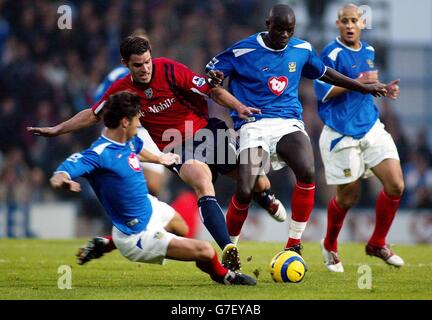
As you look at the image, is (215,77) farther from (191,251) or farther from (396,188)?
(396,188)

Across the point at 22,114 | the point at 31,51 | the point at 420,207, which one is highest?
the point at 31,51

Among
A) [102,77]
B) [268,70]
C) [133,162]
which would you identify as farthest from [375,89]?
[102,77]

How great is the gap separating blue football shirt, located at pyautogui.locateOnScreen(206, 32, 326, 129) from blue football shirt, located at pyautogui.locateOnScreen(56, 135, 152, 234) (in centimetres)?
172

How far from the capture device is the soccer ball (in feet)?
25.6

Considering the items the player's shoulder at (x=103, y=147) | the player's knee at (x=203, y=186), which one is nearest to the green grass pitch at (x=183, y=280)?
the player's knee at (x=203, y=186)

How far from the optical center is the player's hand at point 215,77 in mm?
8312

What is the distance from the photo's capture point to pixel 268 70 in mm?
8602

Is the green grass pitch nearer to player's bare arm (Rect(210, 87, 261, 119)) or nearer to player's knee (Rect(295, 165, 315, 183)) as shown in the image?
player's knee (Rect(295, 165, 315, 183))

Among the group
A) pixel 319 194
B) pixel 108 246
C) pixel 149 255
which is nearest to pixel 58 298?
pixel 149 255

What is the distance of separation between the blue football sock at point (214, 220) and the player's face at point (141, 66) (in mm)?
1208

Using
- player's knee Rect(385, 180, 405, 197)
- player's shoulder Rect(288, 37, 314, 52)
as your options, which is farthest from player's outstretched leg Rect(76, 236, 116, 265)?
player's knee Rect(385, 180, 405, 197)

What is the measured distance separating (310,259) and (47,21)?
30.0ft

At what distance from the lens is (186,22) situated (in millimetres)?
18266

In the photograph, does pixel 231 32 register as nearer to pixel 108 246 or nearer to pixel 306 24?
pixel 306 24
